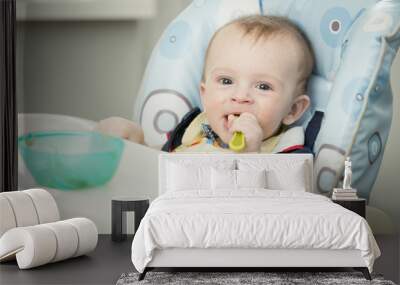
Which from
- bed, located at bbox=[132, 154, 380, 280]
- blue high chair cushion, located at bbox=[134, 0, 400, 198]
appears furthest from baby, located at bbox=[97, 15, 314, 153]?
bed, located at bbox=[132, 154, 380, 280]

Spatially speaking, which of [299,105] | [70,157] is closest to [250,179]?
[299,105]

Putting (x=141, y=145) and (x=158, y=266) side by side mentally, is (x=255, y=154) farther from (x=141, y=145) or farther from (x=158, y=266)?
(x=158, y=266)

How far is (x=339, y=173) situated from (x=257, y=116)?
98cm

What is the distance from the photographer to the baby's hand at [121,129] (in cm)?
659

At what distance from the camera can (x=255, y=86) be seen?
6.36 metres

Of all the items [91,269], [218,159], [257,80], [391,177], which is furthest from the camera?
[391,177]

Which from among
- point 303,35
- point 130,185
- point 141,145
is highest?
point 303,35

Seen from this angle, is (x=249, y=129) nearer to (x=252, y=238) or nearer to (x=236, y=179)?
(x=236, y=179)

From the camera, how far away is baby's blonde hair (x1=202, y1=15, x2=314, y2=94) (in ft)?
20.9

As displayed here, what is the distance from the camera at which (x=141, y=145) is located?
6586 mm

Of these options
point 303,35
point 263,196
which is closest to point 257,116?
point 303,35

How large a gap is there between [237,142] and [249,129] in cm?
18

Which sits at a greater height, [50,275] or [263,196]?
[263,196]

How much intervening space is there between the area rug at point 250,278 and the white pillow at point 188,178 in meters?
1.31
